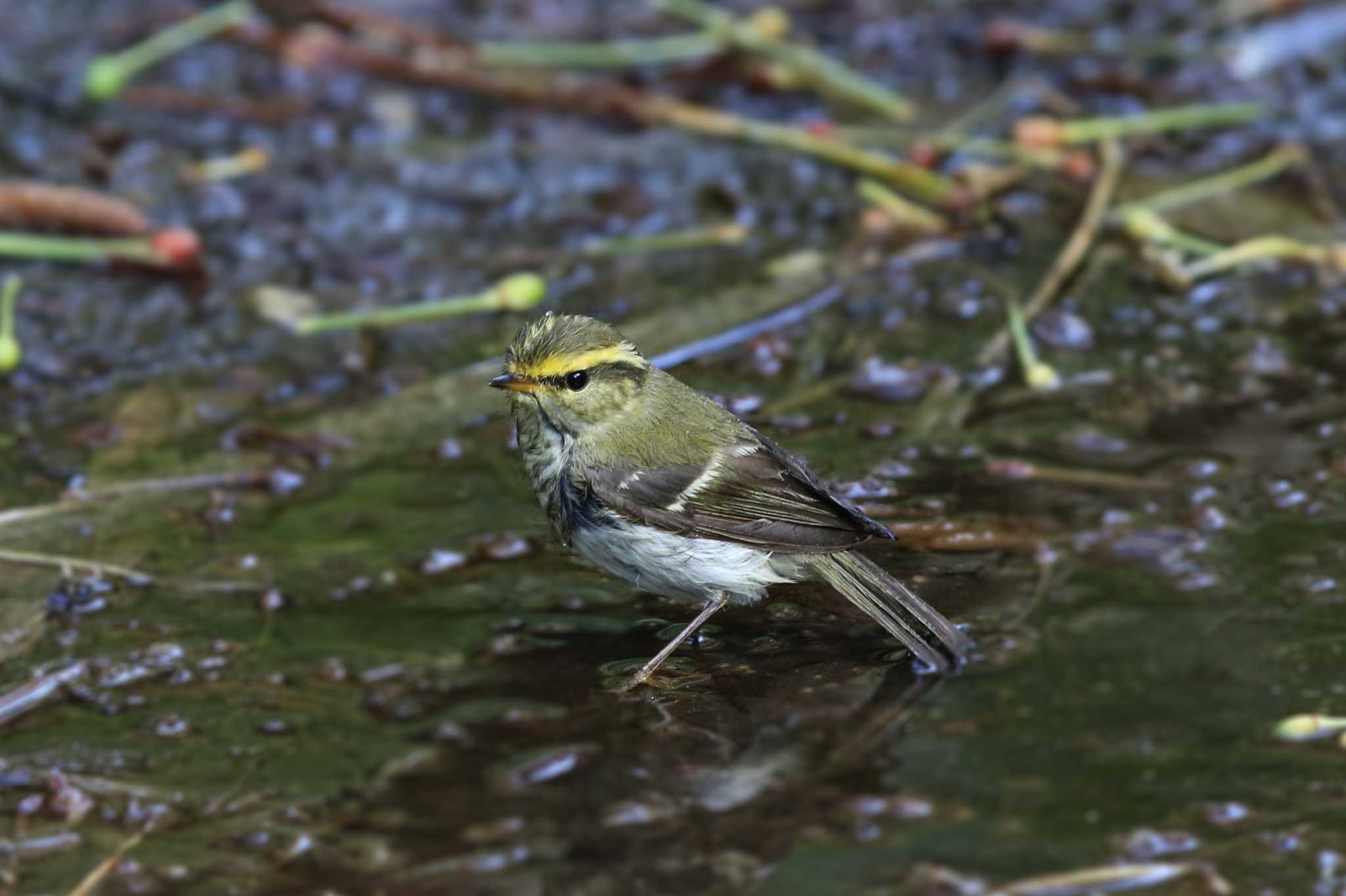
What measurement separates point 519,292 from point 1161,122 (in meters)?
2.73

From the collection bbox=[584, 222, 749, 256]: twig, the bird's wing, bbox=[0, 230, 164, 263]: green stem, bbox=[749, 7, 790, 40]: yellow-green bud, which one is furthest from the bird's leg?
bbox=[749, 7, 790, 40]: yellow-green bud

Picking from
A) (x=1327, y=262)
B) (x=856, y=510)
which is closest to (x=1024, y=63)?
→ (x=1327, y=262)

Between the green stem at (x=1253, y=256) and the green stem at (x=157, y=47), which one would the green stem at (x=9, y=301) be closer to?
the green stem at (x=157, y=47)

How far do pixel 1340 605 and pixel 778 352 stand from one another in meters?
1.97

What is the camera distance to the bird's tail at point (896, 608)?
136 inches

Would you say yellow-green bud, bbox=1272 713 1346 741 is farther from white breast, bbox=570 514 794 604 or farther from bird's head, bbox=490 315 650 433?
bird's head, bbox=490 315 650 433

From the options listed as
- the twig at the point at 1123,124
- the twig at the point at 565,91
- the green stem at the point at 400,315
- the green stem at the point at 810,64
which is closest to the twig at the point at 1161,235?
the twig at the point at 1123,124

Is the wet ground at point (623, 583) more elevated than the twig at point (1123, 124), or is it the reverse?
the twig at point (1123, 124)

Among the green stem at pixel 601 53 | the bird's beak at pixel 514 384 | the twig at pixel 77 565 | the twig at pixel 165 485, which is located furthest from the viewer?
the green stem at pixel 601 53

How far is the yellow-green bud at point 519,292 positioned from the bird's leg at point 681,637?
5.58 feet

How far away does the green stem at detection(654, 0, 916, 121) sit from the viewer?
21.9 ft

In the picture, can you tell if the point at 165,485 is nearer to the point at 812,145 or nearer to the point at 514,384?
the point at 514,384

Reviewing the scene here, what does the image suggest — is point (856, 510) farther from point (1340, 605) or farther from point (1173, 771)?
point (1340, 605)

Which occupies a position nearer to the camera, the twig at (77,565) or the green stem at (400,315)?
the twig at (77,565)
